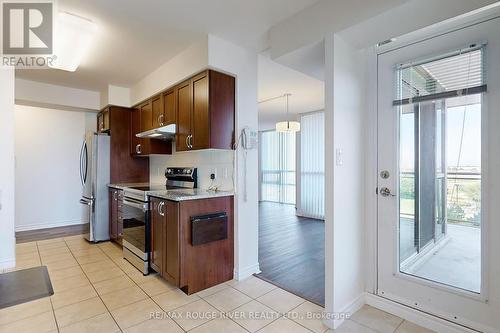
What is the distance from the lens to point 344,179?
209cm

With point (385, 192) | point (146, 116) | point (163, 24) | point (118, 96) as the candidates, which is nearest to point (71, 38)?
point (163, 24)

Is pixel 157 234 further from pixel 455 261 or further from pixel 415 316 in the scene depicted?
pixel 455 261

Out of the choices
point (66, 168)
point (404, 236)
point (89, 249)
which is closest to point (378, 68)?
point (404, 236)

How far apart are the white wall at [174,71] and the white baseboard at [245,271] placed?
2222 millimetres

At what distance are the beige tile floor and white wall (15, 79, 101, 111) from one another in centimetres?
277

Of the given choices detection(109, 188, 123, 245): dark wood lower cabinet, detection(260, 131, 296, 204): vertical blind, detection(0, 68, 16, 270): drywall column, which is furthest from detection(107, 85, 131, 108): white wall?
detection(260, 131, 296, 204): vertical blind

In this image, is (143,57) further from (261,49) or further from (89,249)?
(89,249)

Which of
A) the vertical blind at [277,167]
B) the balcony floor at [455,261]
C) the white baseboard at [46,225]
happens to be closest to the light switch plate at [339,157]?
the balcony floor at [455,261]

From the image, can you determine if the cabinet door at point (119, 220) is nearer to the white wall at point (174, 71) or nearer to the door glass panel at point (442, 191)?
the white wall at point (174, 71)

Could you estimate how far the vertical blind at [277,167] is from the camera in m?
8.18

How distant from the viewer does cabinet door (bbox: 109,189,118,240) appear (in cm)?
387

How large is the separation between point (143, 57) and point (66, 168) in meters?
3.26

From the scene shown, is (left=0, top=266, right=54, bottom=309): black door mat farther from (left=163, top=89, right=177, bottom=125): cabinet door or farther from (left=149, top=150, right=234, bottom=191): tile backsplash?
(left=163, top=89, right=177, bottom=125): cabinet door

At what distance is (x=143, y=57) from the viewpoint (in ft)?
10.3
